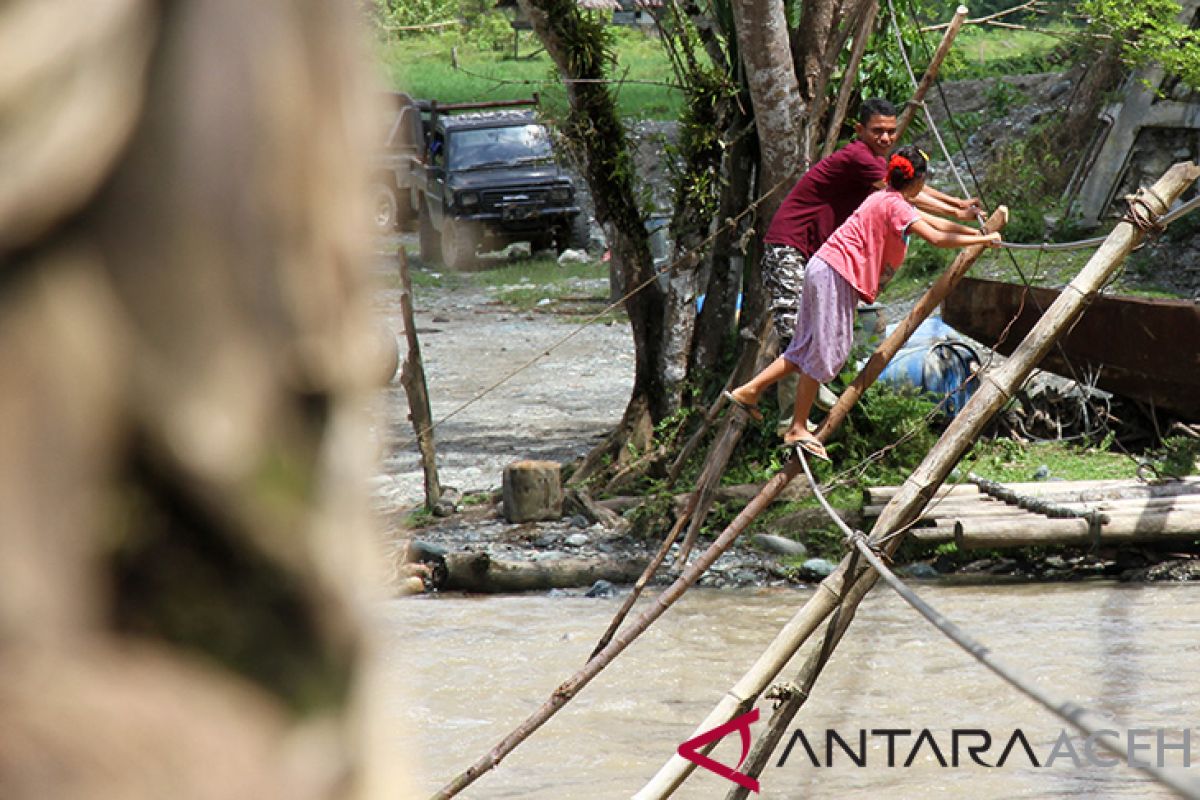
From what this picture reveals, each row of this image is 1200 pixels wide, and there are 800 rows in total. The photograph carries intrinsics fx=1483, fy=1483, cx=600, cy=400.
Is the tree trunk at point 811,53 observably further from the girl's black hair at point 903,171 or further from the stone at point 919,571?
the girl's black hair at point 903,171

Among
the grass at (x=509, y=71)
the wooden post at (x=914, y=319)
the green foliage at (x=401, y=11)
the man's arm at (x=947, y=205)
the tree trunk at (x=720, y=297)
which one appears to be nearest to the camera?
the green foliage at (x=401, y=11)

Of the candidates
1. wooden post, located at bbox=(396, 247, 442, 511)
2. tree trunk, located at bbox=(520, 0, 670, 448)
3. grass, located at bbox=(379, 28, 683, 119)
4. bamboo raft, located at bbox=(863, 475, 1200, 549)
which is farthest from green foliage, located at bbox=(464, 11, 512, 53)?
bamboo raft, located at bbox=(863, 475, 1200, 549)

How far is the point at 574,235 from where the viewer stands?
1931cm

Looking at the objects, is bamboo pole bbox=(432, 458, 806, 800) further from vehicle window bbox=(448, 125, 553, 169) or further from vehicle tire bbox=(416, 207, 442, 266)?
vehicle tire bbox=(416, 207, 442, 266)

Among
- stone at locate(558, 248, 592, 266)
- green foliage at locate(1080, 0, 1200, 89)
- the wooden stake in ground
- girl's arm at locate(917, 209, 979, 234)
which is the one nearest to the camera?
the wooden stake in ground

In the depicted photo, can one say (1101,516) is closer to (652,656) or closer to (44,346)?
(652,656)

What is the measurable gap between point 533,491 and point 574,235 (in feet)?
35.0

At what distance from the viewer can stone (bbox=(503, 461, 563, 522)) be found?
8969mm

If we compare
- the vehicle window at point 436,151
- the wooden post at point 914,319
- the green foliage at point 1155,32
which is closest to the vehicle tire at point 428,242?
the vehicle window at point 436,151

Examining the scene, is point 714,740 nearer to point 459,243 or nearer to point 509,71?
point 459,243

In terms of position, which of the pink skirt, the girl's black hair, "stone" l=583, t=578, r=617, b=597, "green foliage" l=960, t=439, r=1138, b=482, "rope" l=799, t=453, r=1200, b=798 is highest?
the girl's black hair

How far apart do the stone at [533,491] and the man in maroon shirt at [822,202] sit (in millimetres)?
3590

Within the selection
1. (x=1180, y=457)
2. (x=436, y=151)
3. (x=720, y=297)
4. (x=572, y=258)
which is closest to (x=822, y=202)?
(x=720, y=297)

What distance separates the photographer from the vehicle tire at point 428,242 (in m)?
19.5
